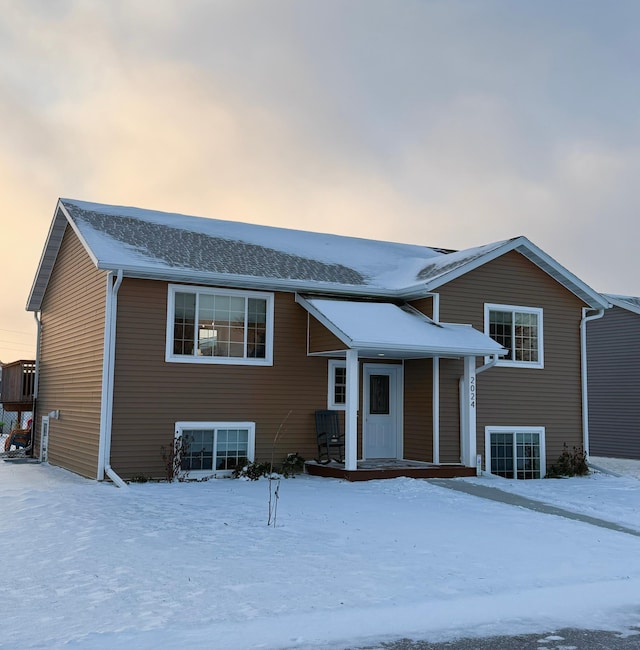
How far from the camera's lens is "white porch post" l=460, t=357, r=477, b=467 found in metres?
16.2

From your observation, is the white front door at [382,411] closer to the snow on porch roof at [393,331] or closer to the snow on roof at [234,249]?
the snow on porch roof at [393,331]

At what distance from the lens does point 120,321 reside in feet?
47.3

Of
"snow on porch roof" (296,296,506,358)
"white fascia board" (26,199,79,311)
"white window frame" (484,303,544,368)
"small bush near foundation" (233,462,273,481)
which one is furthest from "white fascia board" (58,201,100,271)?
"white window frame" (484,303,544,368)

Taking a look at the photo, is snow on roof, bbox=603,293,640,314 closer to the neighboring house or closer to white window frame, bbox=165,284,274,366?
the neighboring house

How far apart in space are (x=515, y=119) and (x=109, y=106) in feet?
31.9

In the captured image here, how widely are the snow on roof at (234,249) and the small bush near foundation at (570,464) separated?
18.0 feet

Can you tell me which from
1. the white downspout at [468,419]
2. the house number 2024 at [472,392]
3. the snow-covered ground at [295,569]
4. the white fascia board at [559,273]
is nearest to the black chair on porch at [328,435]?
the white downspout at [468,419]

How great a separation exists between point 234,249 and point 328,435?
465 centimetres

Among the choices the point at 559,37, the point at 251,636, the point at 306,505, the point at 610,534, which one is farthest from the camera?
the point at 559,37

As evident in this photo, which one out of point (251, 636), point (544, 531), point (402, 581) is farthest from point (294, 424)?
point (251, 636)

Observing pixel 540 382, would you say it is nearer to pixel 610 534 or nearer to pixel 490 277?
pixel 490 277

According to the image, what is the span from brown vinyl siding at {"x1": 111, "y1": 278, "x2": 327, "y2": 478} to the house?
3 centimetres

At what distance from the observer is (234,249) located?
1720cm

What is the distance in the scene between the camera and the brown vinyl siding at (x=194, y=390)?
14.4 metres
